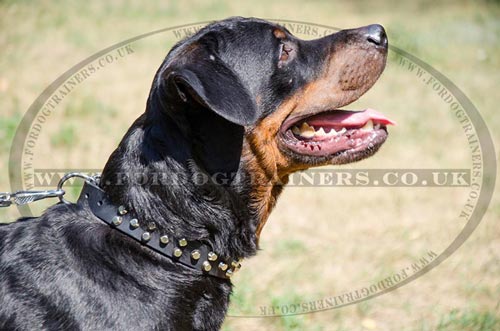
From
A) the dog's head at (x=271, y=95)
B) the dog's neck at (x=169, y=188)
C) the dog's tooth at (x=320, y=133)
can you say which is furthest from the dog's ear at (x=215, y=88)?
the dog's tooth at (x=320, y=133)

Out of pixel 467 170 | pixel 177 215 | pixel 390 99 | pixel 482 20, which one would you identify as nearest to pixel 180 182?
pixel 177 215

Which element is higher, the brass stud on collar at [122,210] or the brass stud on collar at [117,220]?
the brass stud on collar at [122,210]

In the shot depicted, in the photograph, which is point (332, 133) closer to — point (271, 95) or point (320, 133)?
point (320, 133)

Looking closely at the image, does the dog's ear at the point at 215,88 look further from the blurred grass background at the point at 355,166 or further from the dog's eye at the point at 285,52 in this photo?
the blurred grass background at the point at 355,166

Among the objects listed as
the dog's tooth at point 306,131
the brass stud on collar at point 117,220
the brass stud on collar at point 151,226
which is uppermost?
the dog's tooth at point 306,131

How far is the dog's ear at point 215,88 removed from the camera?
2549 millimetres

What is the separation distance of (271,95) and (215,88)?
1.77ft

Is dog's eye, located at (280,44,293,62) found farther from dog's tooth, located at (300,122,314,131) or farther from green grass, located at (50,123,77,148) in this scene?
green grass, located at (50,123,77,148)

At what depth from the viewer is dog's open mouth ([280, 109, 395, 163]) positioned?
10.5 ft

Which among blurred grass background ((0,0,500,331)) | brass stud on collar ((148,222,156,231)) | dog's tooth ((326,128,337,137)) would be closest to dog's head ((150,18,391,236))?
dog's tooth ((326,128,337,137))

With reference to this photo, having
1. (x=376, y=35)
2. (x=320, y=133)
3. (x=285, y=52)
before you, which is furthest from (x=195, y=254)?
(x=376, y=35)

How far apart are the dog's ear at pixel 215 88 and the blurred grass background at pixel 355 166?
196cm

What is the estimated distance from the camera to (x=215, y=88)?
262 centimetres

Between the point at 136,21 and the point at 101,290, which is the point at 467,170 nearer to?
the point at 101,290
